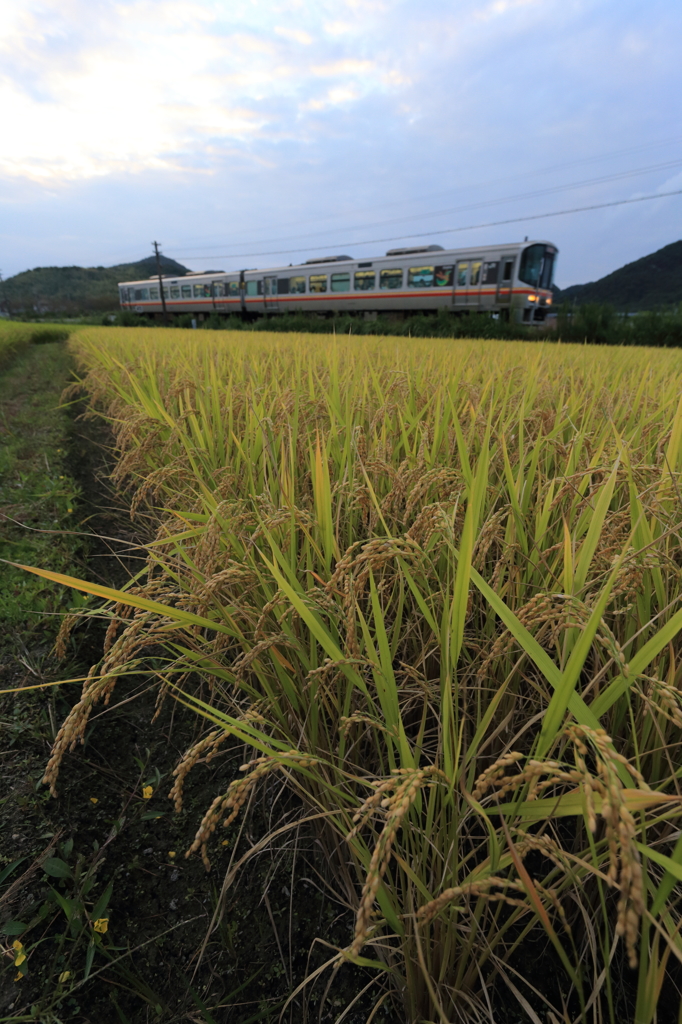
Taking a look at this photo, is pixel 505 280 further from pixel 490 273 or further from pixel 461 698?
pixel 461 698

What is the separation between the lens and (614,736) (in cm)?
83

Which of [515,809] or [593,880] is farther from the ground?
[515,809]

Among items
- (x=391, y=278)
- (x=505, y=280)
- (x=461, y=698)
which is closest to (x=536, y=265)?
(x=505, y=280)

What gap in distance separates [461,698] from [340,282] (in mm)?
17262

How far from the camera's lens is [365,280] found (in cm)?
1535

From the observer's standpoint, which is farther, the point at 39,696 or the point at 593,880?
the point at 39,696

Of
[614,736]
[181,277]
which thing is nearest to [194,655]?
[614,736]

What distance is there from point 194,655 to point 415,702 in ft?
1.60

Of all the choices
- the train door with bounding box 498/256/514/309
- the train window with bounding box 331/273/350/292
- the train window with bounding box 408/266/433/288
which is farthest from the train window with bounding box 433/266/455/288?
the train window with bounding box 331/273/350/292

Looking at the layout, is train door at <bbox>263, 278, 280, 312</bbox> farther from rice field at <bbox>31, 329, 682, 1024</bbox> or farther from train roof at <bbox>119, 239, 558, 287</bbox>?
rice field at <bbox>31, 329, 682, 1024</bbox>

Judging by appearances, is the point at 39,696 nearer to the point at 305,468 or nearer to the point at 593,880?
the point at 305,468

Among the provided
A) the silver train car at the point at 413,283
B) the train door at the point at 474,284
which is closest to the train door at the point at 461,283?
the silver train car at the point at 413,283

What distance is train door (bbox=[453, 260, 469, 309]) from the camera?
43.9ft

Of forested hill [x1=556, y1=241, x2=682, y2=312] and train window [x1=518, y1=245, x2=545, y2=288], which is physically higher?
forested hill [x1=556, y1=241, x2=682, y2=312]
